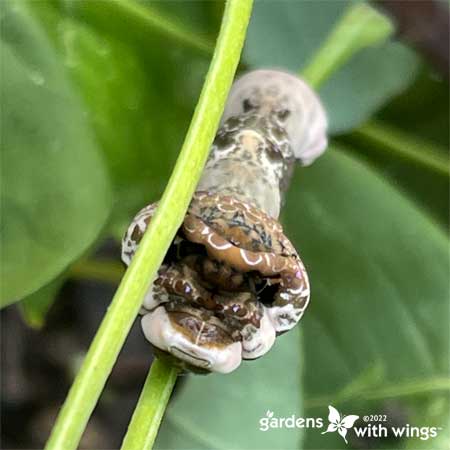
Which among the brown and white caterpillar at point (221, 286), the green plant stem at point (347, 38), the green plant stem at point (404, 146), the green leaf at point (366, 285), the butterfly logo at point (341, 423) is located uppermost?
the green plant stem at point (404, 146)

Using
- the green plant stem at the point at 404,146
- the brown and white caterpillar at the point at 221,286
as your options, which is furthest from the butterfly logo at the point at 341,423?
the green plant stem at the point at 404,146

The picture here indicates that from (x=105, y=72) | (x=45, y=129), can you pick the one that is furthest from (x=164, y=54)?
(x=45, y=129)

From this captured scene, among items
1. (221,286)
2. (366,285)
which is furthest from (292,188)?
(221,286)

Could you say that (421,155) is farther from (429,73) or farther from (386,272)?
(386,272)

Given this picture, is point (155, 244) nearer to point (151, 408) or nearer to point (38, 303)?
point (151, 408)

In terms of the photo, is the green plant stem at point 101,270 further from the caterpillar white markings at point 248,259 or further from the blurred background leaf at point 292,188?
the caterpillar white markings at point 248,259

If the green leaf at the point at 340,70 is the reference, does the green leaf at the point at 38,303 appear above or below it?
below

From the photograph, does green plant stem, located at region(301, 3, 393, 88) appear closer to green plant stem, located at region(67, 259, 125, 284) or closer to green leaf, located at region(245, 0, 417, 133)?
green leaf, located at region(245, 0, 417, 133)

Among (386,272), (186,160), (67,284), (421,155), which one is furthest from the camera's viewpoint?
(67,284)
